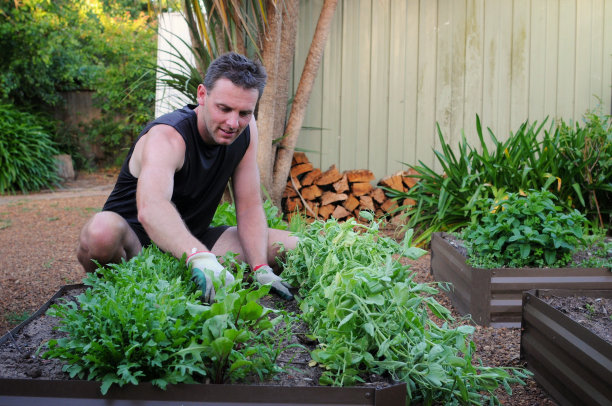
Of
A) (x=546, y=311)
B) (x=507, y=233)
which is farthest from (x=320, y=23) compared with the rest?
(x=546, y=311)

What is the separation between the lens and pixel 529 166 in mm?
4508

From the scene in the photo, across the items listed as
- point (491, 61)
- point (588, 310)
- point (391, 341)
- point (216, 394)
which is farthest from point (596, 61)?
point (216, 394)

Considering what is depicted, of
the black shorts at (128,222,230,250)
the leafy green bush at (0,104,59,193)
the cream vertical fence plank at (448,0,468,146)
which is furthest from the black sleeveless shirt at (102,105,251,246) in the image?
the leafy green bush at (0,104,59,193)

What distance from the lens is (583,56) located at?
5.88 m

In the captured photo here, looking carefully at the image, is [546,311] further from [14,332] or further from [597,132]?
[597,132]

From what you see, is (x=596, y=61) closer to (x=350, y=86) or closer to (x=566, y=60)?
(x=566, y=60)

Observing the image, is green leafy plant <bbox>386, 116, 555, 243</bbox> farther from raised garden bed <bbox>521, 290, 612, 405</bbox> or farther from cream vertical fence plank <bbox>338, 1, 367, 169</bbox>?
raised garden bed <bbox>521, 290, 612, 405</bbox>

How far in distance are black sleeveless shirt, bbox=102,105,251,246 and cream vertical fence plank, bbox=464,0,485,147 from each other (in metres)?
3.63

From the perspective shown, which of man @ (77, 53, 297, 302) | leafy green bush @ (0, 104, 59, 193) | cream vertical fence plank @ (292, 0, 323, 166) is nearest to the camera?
man @ (77, 53, 297, 302)

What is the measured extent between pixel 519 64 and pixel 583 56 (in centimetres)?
62

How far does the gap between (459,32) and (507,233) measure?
3.38m

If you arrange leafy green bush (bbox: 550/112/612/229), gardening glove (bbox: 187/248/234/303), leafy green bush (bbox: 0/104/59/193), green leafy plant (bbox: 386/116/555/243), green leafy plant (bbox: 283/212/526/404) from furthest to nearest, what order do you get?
1. leafy green bush (bbox: 0/104/59/193)
2. leafy green bush (bbox: 550/112/612/229)
3. green leafy plant (bbox: 386/116/555/243)
4. gardening glove (bbox: 187/248/234/303)
5. green leafy plant (bbox: 283/212/526/404)

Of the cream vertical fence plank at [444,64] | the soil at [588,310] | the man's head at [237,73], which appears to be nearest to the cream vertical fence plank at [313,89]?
the cream vertical fence plank at [444,64]

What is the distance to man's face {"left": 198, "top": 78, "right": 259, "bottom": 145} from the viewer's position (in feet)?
7.62
